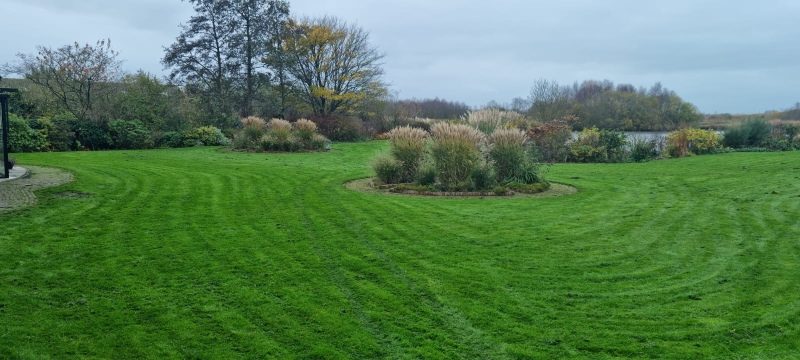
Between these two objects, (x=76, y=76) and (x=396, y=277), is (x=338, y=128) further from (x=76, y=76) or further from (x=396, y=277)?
(x=396, y=277)

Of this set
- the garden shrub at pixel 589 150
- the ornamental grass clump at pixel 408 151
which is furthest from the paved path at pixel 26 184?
the garden shrub at pixel 589 150

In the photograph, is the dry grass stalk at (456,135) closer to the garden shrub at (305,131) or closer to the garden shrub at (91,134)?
the garden shrub at (305,131)

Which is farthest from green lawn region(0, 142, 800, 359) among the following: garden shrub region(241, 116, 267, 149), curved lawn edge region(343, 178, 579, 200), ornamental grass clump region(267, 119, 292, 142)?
garden shrub region(241, 116, 267, 149)

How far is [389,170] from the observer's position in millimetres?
10609

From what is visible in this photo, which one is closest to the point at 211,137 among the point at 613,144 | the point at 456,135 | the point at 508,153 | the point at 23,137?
the point at 23,137

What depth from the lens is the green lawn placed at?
11.4ft

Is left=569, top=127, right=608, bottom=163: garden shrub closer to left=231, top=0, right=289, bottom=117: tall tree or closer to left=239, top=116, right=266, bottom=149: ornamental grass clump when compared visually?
left=239, top=116, right=266, bottom=149: ornamental grass clump

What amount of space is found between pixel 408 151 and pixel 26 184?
686 centimetres

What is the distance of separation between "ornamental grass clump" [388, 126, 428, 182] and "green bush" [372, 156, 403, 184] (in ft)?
0.32

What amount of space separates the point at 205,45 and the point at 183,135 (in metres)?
9.12

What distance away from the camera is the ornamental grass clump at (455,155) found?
9805 millimetres

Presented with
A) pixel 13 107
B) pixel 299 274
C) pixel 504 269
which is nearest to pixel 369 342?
pixel 299 274

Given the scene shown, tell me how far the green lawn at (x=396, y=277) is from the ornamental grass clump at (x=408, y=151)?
190 centimetres

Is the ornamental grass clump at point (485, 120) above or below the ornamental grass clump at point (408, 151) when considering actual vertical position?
above
